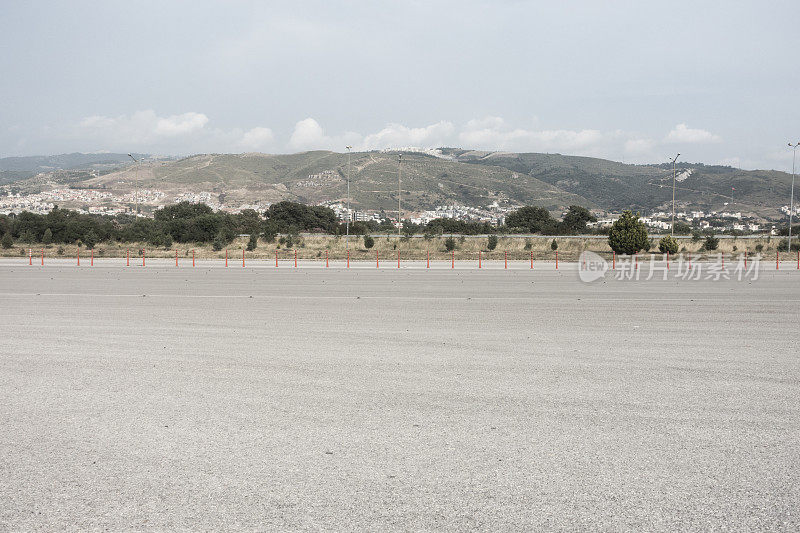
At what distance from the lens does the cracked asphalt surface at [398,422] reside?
4258 millimetres

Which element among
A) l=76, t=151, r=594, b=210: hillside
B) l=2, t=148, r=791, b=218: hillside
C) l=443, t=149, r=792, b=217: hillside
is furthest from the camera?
l=76, t=151, r=594, b=210: hillside

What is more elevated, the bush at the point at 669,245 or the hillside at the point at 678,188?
the hillside at the point at 678,188

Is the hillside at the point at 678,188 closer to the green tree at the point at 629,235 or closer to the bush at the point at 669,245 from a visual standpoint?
the bush at the point at 669,245

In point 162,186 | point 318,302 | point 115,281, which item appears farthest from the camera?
point 162,186

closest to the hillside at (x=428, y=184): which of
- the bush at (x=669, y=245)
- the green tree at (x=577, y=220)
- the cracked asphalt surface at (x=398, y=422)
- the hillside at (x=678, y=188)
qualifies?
the hillside at (x=678, y=188)

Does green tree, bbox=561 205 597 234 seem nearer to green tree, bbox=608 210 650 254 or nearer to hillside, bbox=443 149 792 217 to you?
green tree, bbox=608 210 650 254

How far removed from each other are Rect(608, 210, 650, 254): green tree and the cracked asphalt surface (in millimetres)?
23508

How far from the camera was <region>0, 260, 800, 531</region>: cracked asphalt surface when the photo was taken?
4258 mm

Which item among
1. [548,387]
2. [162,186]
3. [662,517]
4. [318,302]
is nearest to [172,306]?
[318,302]

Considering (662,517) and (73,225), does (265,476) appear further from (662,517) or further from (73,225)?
(73,225)

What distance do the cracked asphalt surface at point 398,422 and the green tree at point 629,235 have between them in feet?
77.1

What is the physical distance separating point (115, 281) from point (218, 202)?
377 ft

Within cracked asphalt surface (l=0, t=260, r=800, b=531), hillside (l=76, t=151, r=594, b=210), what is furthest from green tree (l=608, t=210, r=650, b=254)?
hillside (l=76, t=151, r=594, b=210)

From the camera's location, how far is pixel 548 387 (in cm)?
728
